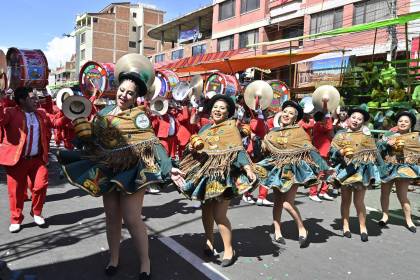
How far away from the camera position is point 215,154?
3717 millimetres

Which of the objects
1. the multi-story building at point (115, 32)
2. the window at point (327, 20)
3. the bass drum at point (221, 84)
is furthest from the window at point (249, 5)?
the multi-story building at point (115, 32)

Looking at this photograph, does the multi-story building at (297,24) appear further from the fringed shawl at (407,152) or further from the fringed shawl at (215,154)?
the fringed shawl at (215,154)

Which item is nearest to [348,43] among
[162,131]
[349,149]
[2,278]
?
[162,131]

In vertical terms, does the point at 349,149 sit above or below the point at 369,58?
below

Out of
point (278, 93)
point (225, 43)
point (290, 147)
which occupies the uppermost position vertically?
point (225, 43)

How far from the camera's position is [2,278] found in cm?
311

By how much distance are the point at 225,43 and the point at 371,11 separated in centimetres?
1285

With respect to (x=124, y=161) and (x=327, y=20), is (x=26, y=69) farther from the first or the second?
(x=327, y=20)

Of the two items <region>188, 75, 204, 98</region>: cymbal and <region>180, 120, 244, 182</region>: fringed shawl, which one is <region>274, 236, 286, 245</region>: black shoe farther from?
<region>188, 75, 204, 98</region>: cymbal

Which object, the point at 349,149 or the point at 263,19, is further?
the point at 263,19

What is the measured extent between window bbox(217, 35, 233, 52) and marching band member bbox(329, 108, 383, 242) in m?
24.5

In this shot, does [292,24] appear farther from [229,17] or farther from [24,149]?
[24,149]

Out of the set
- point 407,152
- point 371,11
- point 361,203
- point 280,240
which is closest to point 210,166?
point 280,240

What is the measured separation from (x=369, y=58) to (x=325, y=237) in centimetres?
1526
